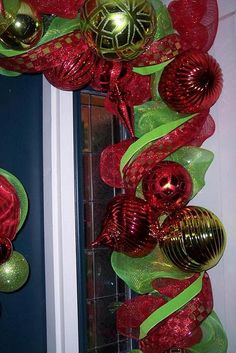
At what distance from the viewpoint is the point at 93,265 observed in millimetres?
1547

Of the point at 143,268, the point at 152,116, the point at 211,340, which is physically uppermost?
the point at 152,116

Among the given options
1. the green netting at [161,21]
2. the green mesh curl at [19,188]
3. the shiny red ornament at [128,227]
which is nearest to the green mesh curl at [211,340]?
the shiny red ornament at [128,227]

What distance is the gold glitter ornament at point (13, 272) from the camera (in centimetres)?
103

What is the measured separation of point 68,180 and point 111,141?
0.36 metres

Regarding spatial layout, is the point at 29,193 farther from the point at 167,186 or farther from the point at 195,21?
the point at 195,21

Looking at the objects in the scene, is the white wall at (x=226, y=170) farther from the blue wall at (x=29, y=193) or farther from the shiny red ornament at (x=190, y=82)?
the blue wall at (x=29, y=193)

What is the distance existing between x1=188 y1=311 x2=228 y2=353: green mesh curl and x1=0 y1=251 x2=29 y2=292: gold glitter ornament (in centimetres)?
61

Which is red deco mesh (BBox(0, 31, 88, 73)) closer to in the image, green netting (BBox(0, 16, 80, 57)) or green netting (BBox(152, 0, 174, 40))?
green netting (BBox(0, 16, 80, 57))

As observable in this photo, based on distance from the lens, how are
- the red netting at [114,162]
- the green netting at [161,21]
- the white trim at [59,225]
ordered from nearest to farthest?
the green netting at [161,21], the red netting at [114,162], the white trim at [59,225]

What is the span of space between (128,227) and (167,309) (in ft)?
0.93

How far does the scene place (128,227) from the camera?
3.50 ft

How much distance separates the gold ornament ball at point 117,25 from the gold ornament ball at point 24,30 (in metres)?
0.14

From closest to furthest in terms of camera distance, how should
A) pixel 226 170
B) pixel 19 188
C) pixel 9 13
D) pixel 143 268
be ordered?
pixel 9 13 → pixel 19 188 → pixel 143 268 → pixel 226 170

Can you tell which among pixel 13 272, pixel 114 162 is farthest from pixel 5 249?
pixel 114 162
